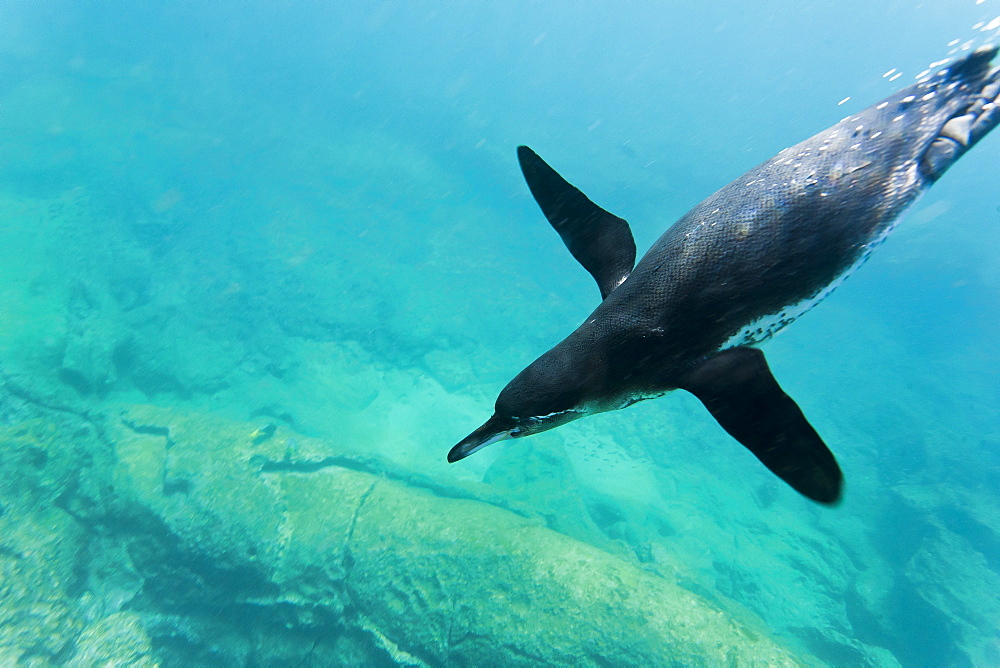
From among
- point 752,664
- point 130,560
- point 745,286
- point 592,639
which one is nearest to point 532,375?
point 745,286

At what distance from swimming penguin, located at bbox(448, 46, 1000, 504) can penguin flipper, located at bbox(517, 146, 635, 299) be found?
1.64 ft

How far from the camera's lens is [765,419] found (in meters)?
1.59

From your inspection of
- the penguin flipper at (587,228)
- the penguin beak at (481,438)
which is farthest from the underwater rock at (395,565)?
the penguin flipper at (587,228)

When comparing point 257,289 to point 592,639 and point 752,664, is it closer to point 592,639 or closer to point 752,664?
point 592,639

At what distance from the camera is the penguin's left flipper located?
1521 millimetres

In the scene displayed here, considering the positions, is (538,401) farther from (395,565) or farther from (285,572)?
(285,572)

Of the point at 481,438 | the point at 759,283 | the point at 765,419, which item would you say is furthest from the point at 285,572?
the point at 759,283

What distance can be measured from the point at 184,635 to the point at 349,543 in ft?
12.8

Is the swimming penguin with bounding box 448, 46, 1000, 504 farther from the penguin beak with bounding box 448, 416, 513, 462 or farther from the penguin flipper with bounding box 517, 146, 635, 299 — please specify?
the penguin flipper with bounding box 517, 146, 635, 299

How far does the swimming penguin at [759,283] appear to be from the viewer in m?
1.55

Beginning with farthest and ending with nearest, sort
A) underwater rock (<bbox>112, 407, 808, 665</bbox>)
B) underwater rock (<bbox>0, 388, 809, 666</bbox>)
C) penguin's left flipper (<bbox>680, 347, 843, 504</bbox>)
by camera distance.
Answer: underwater rock (<bbox>0, 388, 809, 666</bbox>), underwater rock (<bbox>112, 407, 808, 665</bbox>), penguin's left flipper (<bbox>680, 347, 843, 504</bbox>)

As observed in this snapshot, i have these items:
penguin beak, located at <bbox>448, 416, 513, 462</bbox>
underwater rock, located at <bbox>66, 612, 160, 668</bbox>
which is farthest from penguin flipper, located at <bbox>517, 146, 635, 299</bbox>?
underwater rock, located at <bbox>66, 612, 160, 668</bbox>

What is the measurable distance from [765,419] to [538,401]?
823 mm

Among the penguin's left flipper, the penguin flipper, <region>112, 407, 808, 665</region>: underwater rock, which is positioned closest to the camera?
the penguin's left flipper
